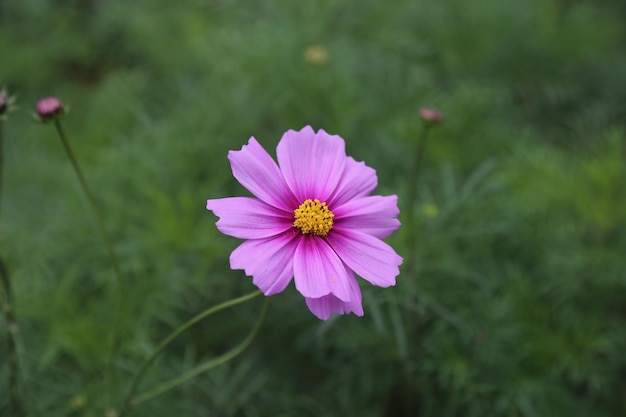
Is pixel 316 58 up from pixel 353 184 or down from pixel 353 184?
up

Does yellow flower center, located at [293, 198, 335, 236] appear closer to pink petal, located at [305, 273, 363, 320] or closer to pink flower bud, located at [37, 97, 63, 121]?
pink petal, located at [305, 273, 363, 320]

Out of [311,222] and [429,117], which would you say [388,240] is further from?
[311,222]

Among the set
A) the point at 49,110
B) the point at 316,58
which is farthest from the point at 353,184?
the point at 316,58

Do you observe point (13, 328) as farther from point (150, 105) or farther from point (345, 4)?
point (345, 4)

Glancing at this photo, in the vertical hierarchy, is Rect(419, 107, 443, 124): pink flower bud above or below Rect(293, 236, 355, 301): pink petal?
above

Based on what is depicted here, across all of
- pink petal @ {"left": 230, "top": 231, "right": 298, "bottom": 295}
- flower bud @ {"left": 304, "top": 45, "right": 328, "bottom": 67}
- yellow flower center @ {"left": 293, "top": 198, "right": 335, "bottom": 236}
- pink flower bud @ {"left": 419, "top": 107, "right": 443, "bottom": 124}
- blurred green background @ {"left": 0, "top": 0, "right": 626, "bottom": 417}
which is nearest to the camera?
pink petal @ {"left": 230, "top": 231, "right": 298, "bottom": 295}

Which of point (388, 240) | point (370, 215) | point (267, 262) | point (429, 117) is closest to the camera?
point (267, 262)

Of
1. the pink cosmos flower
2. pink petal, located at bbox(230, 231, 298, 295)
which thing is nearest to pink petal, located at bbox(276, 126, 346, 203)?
the pink cosmos flower
